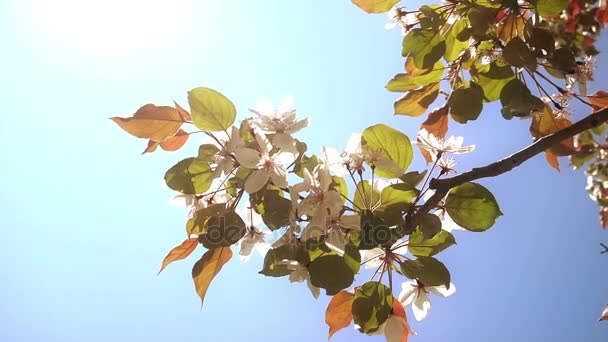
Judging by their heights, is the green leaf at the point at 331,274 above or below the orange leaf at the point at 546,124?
below

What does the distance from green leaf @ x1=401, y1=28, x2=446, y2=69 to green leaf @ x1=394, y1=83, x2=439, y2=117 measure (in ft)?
0.41

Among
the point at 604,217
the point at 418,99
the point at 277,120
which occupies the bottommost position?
the point at 604,217

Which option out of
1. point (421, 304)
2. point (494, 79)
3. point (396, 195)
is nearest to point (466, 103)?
point (494, 79)

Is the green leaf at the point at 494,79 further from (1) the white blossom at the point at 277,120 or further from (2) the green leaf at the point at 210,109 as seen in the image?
(2) the green leaf at the point at 210,109

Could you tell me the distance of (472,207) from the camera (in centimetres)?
78

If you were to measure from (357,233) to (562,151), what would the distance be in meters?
0.45

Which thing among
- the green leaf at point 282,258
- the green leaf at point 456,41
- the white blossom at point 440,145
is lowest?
the green leaf at point 282,258

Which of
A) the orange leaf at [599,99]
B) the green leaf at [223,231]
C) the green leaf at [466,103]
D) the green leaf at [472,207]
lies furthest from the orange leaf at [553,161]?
the green leaf at [223,231]

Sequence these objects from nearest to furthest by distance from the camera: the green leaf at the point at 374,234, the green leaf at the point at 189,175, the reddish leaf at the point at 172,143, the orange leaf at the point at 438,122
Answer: the green leaf at the point at 374,234 < the green leaf at the point at 189,175 < the reddish leaf at the point at 172,143 < the orange leaf at the point at 438,122

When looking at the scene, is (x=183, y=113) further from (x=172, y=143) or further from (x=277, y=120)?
(x=277, y=120)

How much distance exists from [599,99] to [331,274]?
70 centimetres

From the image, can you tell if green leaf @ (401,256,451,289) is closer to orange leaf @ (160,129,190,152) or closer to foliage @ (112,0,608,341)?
foliage @ (112,0,608,341)

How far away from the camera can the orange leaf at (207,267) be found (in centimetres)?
86

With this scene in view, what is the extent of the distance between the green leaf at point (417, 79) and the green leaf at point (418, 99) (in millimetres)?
19
